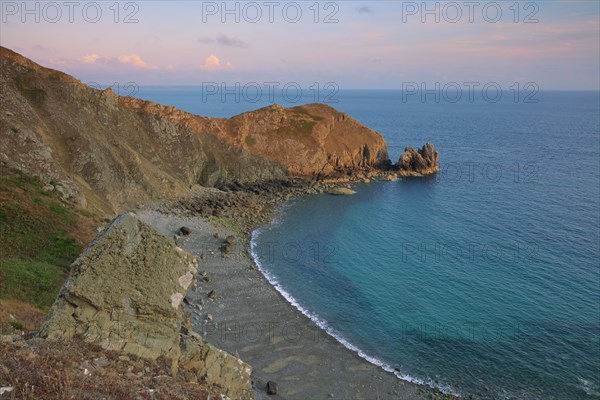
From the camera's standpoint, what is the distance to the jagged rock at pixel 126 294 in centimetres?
1495

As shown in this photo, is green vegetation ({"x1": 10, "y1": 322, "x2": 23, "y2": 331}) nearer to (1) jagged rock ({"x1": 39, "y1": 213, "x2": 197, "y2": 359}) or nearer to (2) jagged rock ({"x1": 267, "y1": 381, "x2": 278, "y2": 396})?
(1) jagged rock ({"x1": 39, "y1": 213, "x2": 197, "y2": 359})

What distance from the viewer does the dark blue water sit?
35250mm

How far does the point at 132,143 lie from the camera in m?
76.1

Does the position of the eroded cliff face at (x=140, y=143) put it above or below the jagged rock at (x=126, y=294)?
above

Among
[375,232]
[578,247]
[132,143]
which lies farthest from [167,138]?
[578,247]

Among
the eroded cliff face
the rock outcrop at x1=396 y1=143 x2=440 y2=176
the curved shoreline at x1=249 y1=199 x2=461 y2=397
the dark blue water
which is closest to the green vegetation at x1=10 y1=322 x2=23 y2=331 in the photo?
A: the curved shoreline at x1=249 y1=199 x2=461 y2=397

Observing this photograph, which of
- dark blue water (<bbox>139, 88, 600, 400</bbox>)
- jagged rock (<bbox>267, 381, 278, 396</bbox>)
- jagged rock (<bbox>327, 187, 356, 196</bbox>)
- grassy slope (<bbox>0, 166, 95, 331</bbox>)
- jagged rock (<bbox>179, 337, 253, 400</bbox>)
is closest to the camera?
jagged rock (<bbox>179, 337, 253, 400</bbox>)

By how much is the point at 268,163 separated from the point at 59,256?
184ft

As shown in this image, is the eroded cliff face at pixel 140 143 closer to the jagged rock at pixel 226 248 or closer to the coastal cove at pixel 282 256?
the coastal cove at pixel 282 256

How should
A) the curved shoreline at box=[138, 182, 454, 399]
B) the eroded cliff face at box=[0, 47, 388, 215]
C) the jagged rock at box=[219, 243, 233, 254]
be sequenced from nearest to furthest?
the curved shoreline at box=[138, 182, 454, 399], the jagged rock at box=[219, 243, 233, 254], the eroded cliff face at box=[0, 47, 388, 215]

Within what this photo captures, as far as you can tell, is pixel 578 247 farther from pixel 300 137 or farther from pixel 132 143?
pixel 132 143

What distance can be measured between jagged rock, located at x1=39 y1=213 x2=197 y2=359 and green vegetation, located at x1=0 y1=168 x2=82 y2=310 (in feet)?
47.6

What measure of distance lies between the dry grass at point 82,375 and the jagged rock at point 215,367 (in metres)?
0.69

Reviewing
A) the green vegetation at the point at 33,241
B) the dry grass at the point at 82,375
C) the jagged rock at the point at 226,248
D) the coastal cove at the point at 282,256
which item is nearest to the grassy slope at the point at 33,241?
the green vegetation at the point at 33,241
